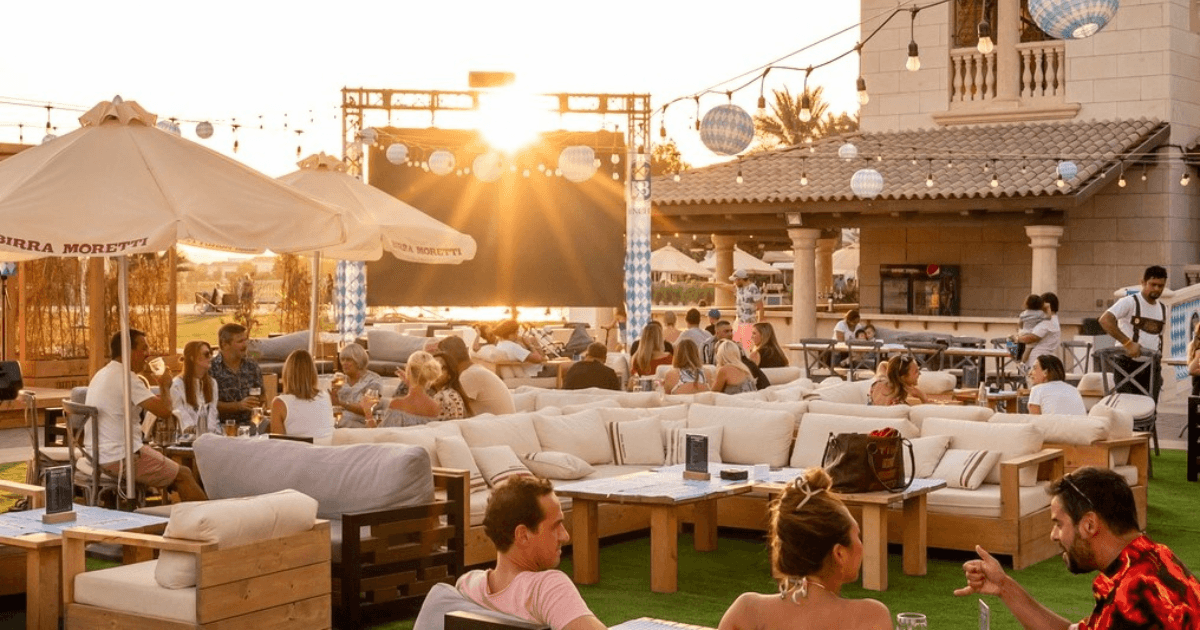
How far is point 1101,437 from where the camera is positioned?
30.6 feet

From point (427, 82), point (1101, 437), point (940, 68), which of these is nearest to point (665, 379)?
point (1101, 437)

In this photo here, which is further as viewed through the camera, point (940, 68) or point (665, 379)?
point (940, 68)

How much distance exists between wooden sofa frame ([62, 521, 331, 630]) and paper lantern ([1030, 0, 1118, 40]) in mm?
4732

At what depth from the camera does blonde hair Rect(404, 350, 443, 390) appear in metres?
9.20

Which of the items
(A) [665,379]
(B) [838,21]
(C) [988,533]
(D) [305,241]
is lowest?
(C) [988,533]

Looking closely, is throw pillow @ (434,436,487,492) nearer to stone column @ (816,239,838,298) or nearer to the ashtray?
the ashtray

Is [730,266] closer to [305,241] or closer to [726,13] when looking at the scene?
[726,13]

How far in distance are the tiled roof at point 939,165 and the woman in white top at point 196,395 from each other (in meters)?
12.6

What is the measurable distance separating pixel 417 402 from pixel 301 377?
2.50ft

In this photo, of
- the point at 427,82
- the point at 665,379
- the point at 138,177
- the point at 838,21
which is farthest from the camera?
the point at 838,21

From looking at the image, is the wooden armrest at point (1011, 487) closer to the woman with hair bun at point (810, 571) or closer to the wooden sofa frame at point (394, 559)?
the wooden sofa frame at point (394, 559)

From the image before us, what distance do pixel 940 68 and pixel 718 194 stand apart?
4.46m

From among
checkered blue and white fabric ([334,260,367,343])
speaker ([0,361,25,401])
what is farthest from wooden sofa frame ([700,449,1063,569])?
checkered blue and white fabric ([334,260,367,343])

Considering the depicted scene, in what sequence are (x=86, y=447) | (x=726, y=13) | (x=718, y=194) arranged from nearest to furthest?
(x=86, y=447)
(x=726, y=13)
(x=718, y=194)
